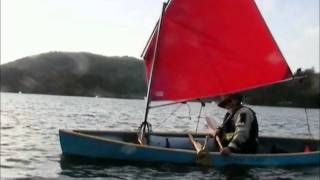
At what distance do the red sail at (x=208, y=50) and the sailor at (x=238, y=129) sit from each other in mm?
1245

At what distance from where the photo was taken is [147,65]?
67.9ft

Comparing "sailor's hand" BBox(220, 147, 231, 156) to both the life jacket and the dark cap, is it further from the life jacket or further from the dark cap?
the dark cap

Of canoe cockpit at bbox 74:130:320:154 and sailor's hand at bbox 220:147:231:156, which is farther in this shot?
canoe cockpit at bbox 74:130:320:154

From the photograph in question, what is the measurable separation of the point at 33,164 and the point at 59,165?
906 millimetres

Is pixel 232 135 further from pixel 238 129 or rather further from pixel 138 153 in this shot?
pixel 138 153

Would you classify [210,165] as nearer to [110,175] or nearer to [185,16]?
[110,175]

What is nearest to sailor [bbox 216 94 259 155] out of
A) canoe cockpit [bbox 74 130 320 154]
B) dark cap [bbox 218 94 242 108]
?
dark cap [bbox 218 94 242 108]

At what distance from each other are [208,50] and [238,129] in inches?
138

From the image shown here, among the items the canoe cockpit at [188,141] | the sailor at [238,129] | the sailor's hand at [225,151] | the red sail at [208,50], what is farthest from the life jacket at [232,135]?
the red sail at [208,50]

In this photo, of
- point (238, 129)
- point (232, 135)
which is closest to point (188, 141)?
point (232, 135)

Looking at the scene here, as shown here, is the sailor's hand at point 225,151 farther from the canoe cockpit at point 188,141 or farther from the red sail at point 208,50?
the red sail at point 208,50

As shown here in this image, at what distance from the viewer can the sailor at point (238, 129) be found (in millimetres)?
18297

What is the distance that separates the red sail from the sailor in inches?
49.0

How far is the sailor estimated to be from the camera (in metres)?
18.3
